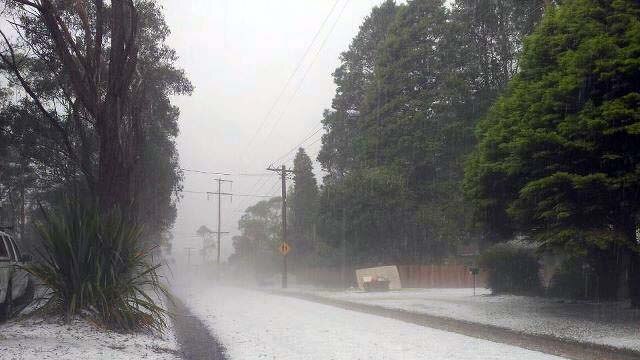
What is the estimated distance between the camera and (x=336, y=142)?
55.3m

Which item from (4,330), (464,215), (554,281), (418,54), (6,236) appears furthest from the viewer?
(418,54)

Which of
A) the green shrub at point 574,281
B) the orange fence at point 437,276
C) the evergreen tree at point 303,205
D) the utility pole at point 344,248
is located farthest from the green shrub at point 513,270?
the evergreen tree at point 303,205

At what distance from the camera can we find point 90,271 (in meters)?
11.7

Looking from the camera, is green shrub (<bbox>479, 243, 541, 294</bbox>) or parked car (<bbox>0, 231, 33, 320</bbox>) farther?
green shrub (<bbox>479, 243, 541, 294</bbox>)

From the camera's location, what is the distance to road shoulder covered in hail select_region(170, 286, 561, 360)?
411 inches

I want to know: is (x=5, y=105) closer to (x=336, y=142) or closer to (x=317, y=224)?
(x=317, y=224)

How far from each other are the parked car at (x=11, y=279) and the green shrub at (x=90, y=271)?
0.56 meters

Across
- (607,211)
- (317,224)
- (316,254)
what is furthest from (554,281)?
(316,254)

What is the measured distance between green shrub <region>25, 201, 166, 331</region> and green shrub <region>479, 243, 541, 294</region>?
60.4 ft

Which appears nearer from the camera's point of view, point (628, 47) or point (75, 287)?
point (75, 287)

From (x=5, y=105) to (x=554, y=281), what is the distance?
82.9 feet

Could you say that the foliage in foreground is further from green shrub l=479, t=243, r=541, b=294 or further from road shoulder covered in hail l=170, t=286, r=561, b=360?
green shrub l=479, t=243, r=541, b=294

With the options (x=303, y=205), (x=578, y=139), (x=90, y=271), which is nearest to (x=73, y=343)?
(x=90, y=271)

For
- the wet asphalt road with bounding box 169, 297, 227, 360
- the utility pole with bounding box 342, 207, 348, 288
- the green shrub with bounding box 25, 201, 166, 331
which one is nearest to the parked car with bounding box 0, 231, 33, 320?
the green shrub with bounding box 25, 201, 166, 331
